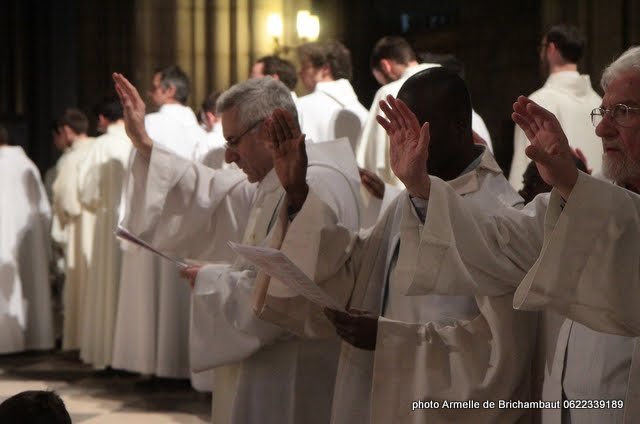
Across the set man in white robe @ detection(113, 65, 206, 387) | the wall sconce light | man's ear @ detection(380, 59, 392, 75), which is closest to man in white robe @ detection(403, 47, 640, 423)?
man's ear @ detection(380, 59, 392, 75)

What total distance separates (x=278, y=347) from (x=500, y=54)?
1169cm

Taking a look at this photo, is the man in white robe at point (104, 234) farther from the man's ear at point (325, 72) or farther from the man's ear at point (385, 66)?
the man's ear at point (385, 66)

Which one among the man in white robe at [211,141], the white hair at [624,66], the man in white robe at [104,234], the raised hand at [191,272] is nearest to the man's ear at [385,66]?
the man in white robe at [211,141]

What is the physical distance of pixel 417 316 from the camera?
3.45 metres

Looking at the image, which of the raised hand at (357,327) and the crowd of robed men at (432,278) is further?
the raised hand at (357,327)

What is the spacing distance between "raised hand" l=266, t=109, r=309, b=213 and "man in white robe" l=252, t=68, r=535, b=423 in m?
0.10

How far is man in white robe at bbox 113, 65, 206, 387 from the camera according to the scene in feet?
26.0

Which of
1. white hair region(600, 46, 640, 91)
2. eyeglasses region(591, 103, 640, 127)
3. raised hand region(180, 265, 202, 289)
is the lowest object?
raised hand region(180, 265, 202, 289)

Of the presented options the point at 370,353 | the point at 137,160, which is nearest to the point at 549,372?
the point at 370,353

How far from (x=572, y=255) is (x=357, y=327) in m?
0.98

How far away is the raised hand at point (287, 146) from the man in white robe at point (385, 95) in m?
3.45

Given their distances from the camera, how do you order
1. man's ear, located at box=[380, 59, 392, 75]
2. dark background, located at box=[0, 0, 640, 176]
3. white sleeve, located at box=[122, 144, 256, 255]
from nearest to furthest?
white sleeve, located at box=[122, 144, 256, 255]
man's ear, located at box=[380, 59, 392, 75]
dark background, located at box=[0, 0, 640, 176]

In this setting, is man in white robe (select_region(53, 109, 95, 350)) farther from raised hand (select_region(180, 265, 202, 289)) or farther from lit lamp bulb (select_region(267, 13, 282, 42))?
raised hand (select_region(180, 265, 202, 289))

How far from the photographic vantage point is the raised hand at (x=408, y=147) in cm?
304
